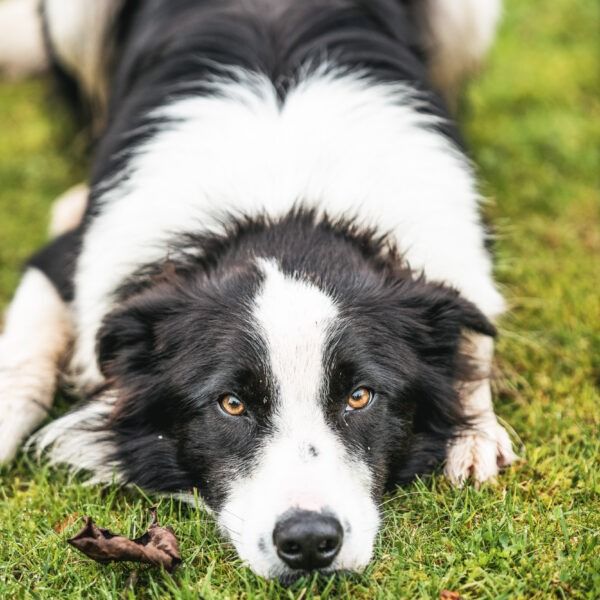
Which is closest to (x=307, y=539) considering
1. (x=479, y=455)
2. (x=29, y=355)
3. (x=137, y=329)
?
(x=479, y=455)

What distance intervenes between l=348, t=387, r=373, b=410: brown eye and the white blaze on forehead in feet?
0.47

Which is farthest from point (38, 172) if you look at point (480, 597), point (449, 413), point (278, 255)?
point (480, 597)

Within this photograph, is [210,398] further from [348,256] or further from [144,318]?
[348,256]

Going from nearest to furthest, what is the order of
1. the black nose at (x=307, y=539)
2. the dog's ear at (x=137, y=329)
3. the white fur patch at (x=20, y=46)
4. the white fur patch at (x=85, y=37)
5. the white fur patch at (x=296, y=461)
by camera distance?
1. the black nose at (x=307, y=539)
2. the white fur patch at (x=296, y=461)
3. the dog's ear at (x=137, y=329)
4. the white fur patch at (x=85, y=37)
5. the white fur patch at (x=20, y=46)

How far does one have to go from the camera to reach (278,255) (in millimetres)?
3424

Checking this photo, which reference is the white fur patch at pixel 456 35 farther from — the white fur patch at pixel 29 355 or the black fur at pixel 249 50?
the white fur patch at pixel 29 355

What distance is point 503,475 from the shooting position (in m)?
3.52

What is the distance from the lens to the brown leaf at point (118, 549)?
2.95 m

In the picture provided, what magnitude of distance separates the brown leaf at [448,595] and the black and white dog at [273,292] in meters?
0.25

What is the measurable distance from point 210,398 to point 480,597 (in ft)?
3.55

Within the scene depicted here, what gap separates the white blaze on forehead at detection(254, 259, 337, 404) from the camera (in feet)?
10.2

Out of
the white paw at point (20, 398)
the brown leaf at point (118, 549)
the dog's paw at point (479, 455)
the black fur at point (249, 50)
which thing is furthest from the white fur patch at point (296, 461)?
the black fur at point (249, 50)

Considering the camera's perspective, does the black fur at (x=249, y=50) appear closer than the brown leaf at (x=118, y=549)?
No

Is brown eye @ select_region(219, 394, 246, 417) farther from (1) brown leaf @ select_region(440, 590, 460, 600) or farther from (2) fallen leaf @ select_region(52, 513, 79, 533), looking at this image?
(1) brown leaf @ select_region(440, 590, 460, 600)
